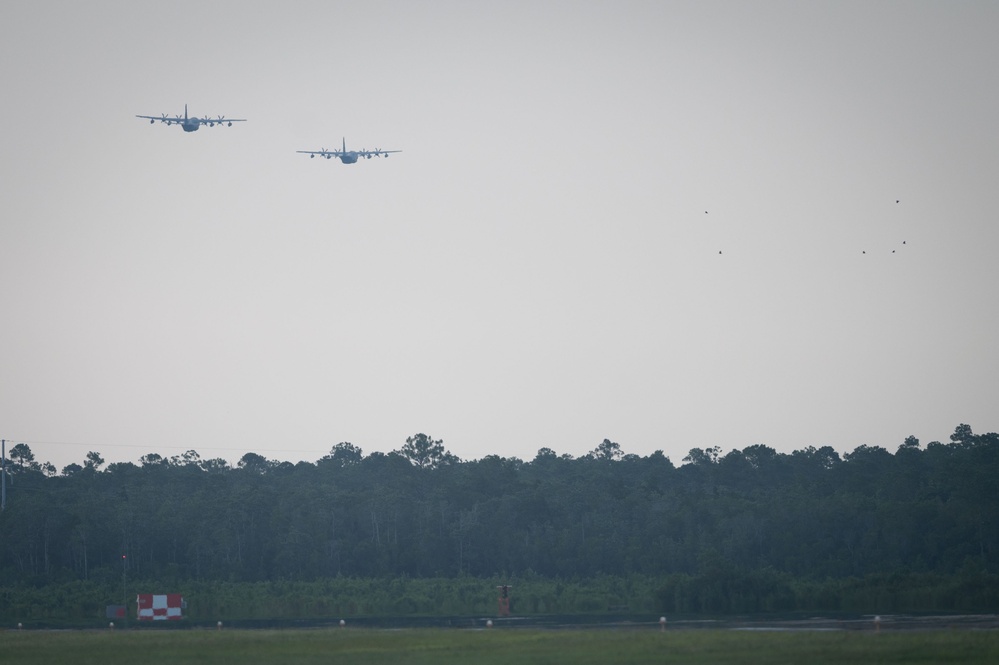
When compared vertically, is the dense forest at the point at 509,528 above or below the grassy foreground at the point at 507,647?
above

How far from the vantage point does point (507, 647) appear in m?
51.2

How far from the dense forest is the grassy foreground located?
3859 cm

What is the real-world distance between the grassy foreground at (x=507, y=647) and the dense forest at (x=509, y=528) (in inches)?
1519

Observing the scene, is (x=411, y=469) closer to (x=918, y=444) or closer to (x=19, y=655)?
(x=918, y=444)

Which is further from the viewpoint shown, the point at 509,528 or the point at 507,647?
the point at 509,528

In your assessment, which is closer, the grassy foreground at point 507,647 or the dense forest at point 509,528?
the grassy foreground at point 507,647

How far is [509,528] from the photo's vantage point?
130 meters

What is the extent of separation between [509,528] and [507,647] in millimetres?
79267

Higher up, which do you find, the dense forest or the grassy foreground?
the dense forest

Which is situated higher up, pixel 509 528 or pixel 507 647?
pixel 509 528

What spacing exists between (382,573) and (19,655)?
237 feet

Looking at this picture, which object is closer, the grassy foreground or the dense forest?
the grassy foreground

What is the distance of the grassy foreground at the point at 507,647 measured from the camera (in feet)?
142

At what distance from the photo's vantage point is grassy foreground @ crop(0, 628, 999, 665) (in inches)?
1702
